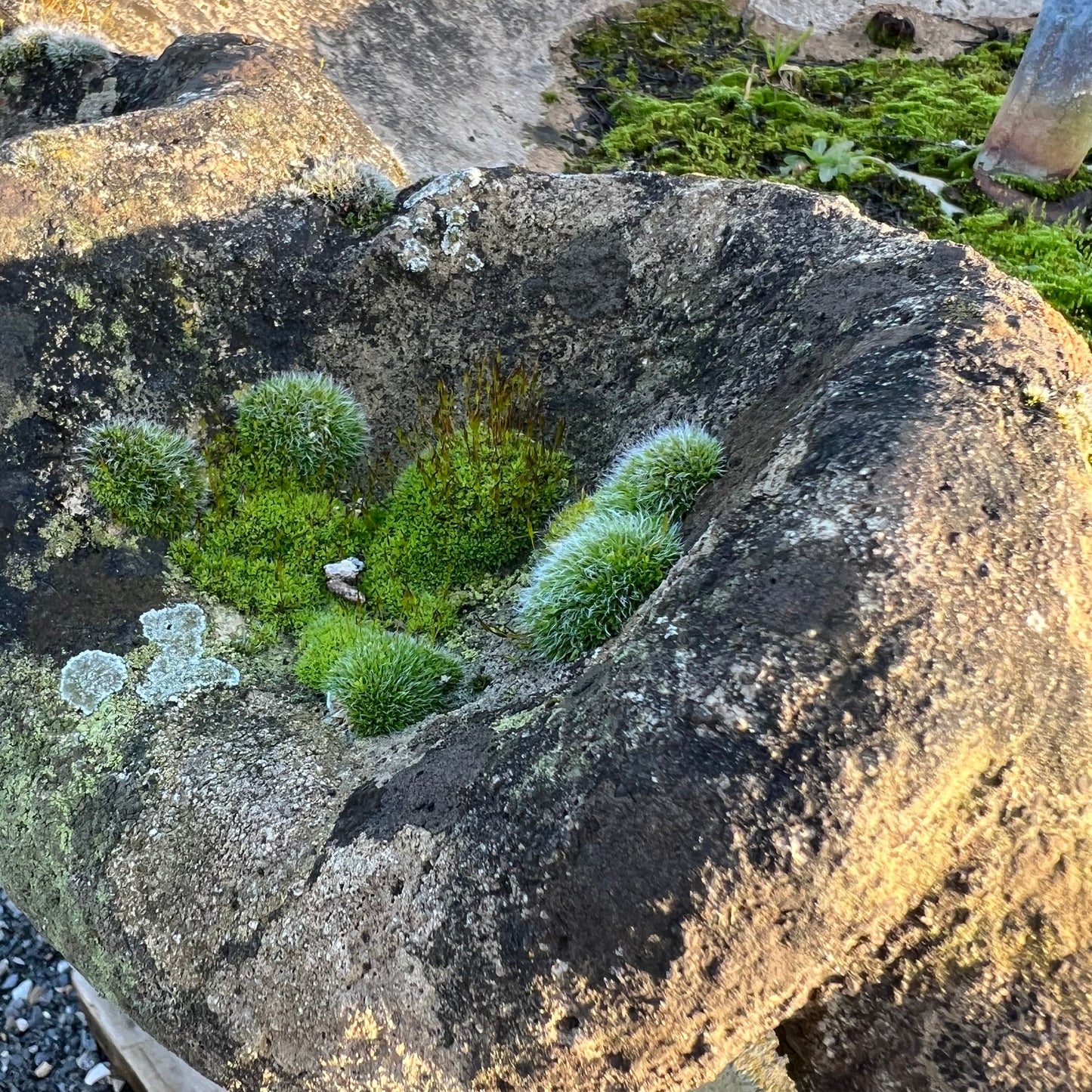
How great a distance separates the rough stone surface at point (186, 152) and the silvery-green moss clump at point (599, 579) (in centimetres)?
273

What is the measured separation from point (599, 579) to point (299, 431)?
75.6 inches

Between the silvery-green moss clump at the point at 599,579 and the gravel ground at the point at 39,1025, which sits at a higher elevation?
the silvery-green moss clump at the point at 599,579

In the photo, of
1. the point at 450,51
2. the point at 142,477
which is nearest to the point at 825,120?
the point at 450,51

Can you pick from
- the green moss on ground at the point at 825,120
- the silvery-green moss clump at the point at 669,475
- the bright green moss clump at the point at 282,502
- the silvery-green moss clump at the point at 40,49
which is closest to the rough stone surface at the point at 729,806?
the silvery-green moss clump at the point at 669,475

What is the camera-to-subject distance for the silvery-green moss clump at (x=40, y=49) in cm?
605

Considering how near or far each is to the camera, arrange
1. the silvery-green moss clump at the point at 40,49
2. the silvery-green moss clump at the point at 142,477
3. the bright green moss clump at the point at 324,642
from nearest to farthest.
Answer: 1. the bright green moss clump at the point at 324,642
2. the silvery-green moss clump at the point at 142,477
3. the silvery-green moss clump at the point at 40,49

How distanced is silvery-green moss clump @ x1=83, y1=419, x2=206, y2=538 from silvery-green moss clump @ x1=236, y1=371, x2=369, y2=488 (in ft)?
1.10

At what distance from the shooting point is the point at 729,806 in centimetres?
227

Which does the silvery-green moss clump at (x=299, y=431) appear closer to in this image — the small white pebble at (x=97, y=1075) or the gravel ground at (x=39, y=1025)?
the gravel ground at (x=39, y=1025)

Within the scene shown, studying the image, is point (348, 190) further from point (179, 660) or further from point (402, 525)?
point (179, 660)

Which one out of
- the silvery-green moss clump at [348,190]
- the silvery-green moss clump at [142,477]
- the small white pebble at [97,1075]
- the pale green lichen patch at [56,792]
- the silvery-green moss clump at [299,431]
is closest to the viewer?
the pale green lichen patch at [56,792]

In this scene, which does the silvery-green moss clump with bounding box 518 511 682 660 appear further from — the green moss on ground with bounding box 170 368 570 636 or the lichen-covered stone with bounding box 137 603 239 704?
the lichen-covered stone with bounding box 137 603 239 704

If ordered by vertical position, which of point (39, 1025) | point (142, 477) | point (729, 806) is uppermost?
point (729, 806)

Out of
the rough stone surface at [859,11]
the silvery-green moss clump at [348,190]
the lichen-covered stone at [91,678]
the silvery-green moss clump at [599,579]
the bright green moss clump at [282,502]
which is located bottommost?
the lichen-covered stone at [91,678]
